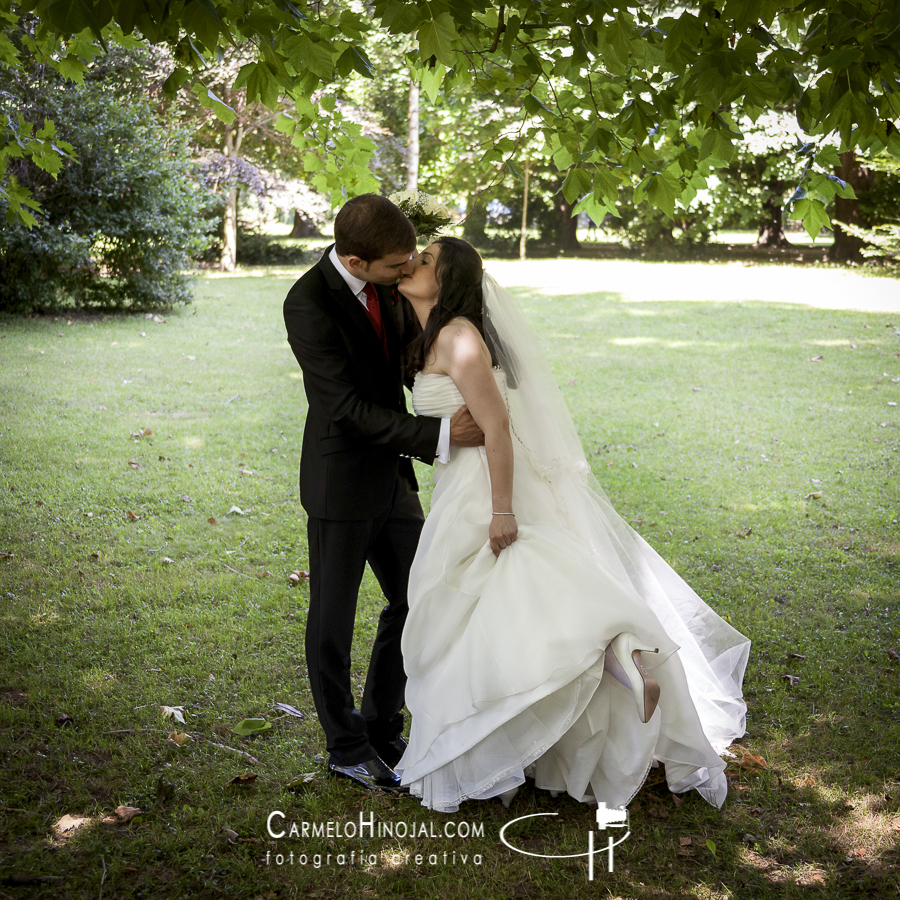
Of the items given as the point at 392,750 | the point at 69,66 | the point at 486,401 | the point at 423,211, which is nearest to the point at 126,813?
the point at 392,750

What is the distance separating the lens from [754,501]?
7250 mm

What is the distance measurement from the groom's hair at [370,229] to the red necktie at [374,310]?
0.90 feet

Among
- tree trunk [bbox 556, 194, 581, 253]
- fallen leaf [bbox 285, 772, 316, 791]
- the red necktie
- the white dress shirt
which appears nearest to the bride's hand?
the white dress shirt

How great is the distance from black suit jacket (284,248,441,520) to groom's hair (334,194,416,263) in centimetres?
17

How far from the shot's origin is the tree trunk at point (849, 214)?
2319 cm

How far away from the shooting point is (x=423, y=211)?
12.0 feet

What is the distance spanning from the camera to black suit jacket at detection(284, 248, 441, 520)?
3.29 meters

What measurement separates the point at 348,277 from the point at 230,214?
23.4m

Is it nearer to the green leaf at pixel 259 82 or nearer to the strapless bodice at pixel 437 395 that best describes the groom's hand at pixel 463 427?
the strapless bodice at pixel 437 395

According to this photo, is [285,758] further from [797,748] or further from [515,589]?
[797,748]

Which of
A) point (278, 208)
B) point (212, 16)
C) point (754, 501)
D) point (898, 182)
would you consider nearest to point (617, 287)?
point (898, 182)

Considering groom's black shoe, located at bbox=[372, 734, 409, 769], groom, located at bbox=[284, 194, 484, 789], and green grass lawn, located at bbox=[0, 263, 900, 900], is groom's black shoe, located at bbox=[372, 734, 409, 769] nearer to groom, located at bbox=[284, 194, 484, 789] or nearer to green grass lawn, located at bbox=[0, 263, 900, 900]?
groom, located at bbox=[284, 194, 484, 789]

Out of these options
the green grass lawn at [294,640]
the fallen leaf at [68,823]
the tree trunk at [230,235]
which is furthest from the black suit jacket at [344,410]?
the tree trunk at [230,235]

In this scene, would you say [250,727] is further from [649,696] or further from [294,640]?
[649,696]
